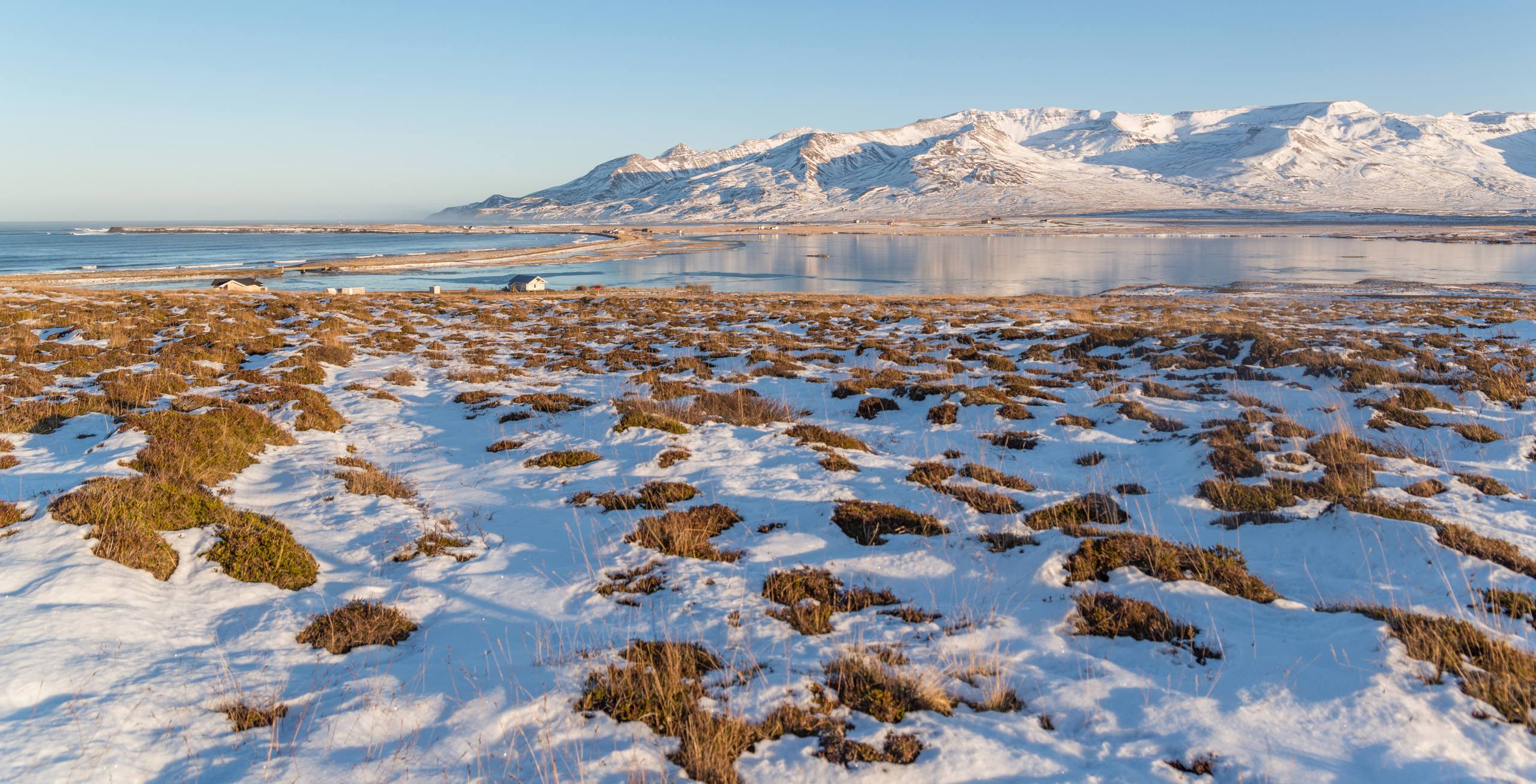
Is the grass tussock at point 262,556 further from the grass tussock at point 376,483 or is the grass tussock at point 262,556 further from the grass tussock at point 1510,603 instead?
the grass tussock at point 1510,603

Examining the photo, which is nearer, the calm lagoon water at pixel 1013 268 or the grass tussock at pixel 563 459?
the grass tussock at pixel 563 459

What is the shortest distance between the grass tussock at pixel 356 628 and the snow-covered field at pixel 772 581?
0.04 metres

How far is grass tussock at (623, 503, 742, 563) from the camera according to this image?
7.55 m

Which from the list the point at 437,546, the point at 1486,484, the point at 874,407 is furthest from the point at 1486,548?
the point at 437,546

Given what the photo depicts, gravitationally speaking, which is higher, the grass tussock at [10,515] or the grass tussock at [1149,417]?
the grass tussock at [10,515]

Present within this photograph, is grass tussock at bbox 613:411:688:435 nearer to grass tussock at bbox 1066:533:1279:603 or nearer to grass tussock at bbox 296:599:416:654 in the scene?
grass tussock at bbox 296:599:416:654

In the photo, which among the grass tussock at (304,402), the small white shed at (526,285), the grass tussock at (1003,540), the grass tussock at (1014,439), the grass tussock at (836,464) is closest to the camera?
the grass tussock at (1003,540)

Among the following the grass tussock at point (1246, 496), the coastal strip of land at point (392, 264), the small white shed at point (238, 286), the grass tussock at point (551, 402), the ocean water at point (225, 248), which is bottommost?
the grass tussock at point (1246, 496)

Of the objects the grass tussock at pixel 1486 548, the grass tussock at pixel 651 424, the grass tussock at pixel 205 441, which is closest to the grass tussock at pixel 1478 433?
the grass tussock at pixel 1486 548

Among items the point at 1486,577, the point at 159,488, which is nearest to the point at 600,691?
the point at 159,488

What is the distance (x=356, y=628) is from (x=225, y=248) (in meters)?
143

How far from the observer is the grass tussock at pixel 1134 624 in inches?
223

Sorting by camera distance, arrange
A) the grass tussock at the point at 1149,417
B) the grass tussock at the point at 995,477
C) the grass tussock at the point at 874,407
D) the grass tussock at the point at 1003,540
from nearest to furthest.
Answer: the grass tussock at the point at 1003,540 < the grass tussock at the point at 995,477 < the grass tussock at the point at 1149,417 < the grass tussock at the point at 874,407

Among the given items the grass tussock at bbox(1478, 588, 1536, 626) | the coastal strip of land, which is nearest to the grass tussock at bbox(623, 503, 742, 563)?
the grass tussock at bbox(1478, 588, 1536, 626)
